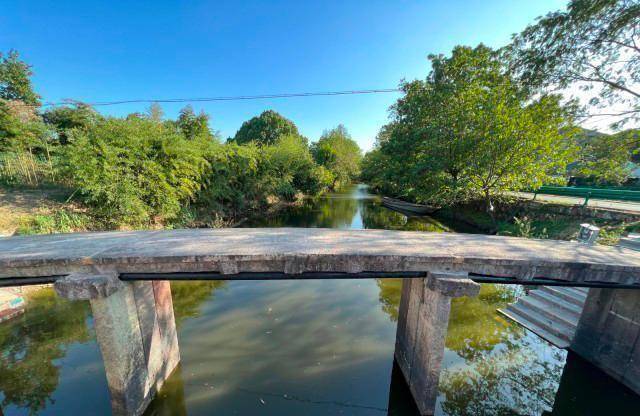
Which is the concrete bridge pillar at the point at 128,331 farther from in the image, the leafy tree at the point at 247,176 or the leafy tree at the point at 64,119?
the leafy tree at the point at 64,119

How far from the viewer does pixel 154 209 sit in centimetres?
995

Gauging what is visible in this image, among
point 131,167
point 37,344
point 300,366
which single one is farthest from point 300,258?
point 131,167

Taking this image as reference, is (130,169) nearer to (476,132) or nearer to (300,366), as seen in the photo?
(300,366)

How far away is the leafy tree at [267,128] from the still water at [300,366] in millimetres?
39071

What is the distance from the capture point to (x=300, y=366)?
4.29 meters

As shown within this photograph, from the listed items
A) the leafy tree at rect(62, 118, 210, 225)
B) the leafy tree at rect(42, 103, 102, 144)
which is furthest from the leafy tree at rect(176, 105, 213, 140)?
the leafy tree at rect(42, 103, 102, 144)

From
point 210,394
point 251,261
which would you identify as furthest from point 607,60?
point 210,394

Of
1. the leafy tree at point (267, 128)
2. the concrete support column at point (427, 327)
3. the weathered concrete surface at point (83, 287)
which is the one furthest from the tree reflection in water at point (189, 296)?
the leafy tree at point (267, 128)

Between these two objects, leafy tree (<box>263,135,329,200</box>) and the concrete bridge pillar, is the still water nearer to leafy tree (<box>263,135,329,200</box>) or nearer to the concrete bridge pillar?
the concrete bridge pillar

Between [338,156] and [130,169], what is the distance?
116 feet

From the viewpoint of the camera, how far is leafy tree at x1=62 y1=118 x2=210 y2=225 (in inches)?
313

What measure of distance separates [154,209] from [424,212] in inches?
765

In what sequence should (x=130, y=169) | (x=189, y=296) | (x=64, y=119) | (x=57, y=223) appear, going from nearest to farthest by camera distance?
(x=189, y=296), (x=57, y=223), (x=130, y=169), (x=64, y=119)

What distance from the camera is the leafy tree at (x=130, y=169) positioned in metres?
7.95
